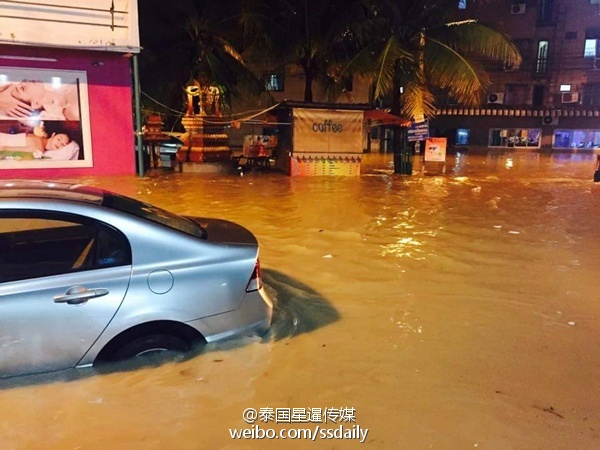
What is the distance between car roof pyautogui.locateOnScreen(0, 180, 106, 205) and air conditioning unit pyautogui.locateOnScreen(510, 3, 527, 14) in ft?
143

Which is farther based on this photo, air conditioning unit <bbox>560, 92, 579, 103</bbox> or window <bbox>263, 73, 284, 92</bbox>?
air conditioning unit <bbox>560, 92, 579, 103</bbox>

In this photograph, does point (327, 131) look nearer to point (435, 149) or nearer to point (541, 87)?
point (435, 149)

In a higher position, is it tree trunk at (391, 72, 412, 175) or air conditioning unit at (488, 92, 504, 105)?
air conditioning unit at (488, 92, 504, 105)

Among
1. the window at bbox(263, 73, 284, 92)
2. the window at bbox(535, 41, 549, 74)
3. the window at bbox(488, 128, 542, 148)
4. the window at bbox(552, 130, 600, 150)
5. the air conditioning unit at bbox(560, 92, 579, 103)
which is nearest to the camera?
the window at bbox(263, 73, 284, 92)

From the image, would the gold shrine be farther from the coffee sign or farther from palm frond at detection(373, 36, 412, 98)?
palm frond at detection(373, 36, 412, 98)

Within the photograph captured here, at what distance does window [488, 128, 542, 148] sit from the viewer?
4231 cm

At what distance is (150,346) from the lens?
3705 mm

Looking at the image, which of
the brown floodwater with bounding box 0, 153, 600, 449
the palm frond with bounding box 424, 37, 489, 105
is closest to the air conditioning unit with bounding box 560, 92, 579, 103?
the palm frond with bounding box 424, 37, 489, 105

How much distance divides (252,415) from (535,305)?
11.2 ft

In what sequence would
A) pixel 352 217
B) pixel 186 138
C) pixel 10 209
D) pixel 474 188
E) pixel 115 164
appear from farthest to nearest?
pixel 186 138
pixel 474 188
pixel 115 164
pixel 352 217
pixel 10 209

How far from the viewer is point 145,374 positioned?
3719mm

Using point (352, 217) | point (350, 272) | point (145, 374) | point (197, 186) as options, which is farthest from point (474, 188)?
point (145, 374)

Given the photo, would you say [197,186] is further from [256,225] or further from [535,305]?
[535,305]

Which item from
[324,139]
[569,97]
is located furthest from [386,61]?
[569,97]
